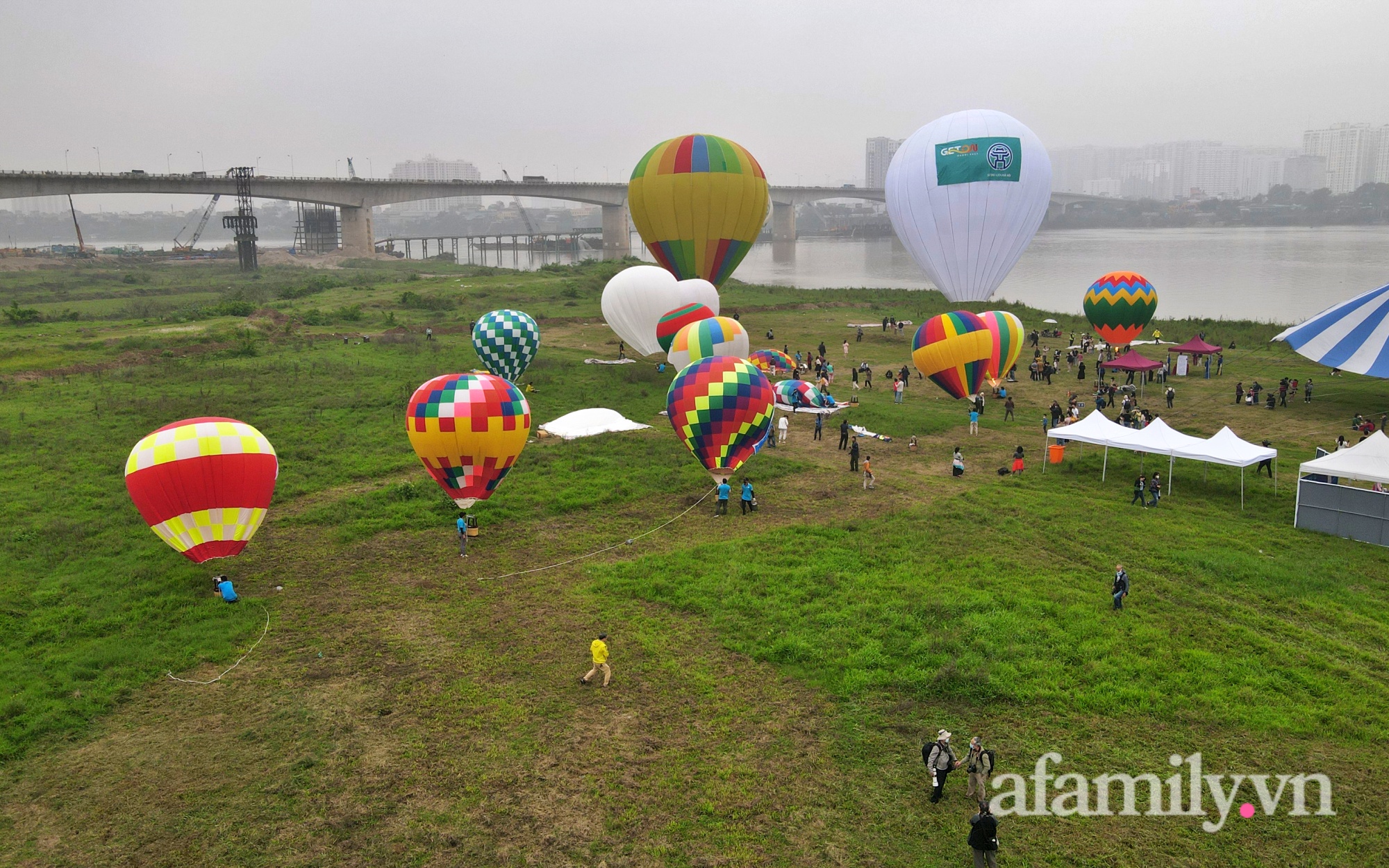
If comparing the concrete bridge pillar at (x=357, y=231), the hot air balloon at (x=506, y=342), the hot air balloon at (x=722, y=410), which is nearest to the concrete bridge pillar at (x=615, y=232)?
the concrete bridge pillar at (x=357, y=231)

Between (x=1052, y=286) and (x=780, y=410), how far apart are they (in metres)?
61.4

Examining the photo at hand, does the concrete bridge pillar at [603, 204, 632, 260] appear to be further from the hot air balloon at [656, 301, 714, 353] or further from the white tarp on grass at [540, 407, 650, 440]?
the white tarp on grass at [540, 407, 650, 440]

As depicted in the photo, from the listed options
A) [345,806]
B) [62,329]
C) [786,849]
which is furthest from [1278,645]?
[62,329]

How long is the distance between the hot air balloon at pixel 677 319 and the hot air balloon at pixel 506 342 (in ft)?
16.5

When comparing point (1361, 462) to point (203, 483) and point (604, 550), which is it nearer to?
point (604, 550)

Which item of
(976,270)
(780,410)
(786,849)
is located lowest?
(786,849)

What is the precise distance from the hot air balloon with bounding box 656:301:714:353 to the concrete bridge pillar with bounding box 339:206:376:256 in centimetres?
8632

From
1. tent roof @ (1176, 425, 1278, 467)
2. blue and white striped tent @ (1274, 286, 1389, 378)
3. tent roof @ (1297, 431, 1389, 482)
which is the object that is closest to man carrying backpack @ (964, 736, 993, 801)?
tent roof @ (1297, 431, 1389, 482)

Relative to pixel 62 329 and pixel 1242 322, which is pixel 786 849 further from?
pixel 1242 322

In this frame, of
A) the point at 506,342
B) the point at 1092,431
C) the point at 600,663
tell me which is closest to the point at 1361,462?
the point at 1092,431

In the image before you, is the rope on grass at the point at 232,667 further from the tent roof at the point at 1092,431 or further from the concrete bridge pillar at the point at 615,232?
the concrete bridge pillar at the point at 615,232

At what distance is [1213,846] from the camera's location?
9.50 meters

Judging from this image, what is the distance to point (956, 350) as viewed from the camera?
2958 centimetres

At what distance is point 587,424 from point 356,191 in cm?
9185
